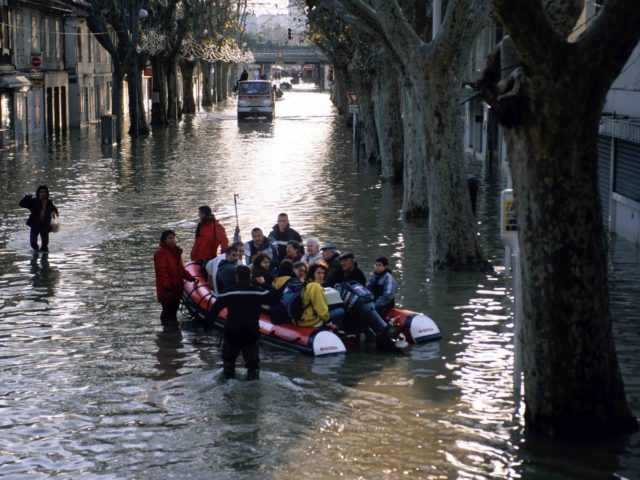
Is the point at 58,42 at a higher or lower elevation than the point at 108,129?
higher

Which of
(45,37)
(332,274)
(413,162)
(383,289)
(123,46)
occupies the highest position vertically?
(45,37)

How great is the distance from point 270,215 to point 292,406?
14.6 metres

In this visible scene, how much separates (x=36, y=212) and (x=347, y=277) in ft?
27.3

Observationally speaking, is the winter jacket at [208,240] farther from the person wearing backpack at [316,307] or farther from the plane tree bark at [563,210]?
the plane tree bark at [563,210]

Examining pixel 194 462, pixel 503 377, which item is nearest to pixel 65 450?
pixel 194 462

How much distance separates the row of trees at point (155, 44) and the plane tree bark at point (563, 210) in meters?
40.6

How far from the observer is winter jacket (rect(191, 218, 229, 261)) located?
57.2 feet

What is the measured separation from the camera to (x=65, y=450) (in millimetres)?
10477

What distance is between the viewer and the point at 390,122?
32.3 meters

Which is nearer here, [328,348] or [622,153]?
[328,348]

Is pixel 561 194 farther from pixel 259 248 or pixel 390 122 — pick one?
pixel 390 122

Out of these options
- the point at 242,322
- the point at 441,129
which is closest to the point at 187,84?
the point at 441,129

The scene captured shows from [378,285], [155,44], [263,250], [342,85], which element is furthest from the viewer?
[342,85]

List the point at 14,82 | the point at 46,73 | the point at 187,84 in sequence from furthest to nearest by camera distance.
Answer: the point at 187,84 < the point at 46,73 < the point at 14,82
